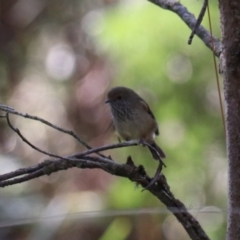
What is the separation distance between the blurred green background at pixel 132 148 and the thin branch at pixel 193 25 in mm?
1002

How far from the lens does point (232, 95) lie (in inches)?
33.6

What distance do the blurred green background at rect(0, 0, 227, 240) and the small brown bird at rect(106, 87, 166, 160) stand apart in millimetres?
187

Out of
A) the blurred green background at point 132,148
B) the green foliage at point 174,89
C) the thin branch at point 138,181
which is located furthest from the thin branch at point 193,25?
the green foliage at point 174,89

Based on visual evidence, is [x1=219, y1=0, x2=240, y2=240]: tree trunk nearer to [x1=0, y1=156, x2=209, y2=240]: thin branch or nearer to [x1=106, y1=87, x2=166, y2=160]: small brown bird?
[x1=0, y1=156, x2=209, y2=240]: thin branch

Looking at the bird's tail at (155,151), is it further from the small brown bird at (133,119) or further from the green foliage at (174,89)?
the green foliage at (174,89)

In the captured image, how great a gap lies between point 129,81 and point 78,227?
1.20 m

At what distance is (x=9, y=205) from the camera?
269 centimetres

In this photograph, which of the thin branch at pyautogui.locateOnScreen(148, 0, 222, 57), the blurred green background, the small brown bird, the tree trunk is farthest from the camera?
the blurred green background

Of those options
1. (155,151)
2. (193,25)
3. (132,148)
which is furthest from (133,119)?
(155,151)

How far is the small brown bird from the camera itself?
231 cm

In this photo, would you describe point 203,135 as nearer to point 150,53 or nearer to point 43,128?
point 150,53

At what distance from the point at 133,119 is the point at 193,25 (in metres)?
1.30

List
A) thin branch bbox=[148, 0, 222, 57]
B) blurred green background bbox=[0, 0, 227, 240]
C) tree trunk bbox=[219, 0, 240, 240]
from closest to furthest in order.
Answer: tree trunk bbox=[219, 0, 240, 240]
thin branch bbox=[148, 0, 222, 57]
blurred green background bbox=[0, 0, 227, 240]

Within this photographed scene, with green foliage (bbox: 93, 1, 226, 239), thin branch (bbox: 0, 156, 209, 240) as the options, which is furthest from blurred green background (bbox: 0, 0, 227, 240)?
thin branch (bbox: 0, 156, 209, 240)
